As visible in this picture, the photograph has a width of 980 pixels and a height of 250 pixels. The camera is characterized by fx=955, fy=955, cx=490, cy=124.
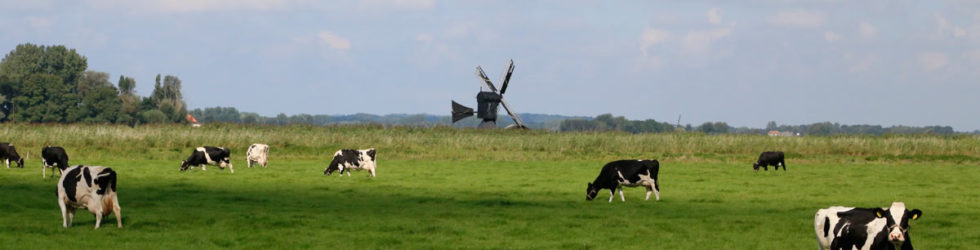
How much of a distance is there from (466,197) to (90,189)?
12409mm

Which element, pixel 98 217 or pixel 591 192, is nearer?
pixel 98 217

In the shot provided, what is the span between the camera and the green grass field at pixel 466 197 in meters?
18.2

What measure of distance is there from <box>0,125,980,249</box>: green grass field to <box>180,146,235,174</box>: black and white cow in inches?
20.0

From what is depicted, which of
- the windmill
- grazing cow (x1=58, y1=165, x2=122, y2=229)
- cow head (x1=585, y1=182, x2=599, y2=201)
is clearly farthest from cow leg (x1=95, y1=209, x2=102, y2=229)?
the windmill

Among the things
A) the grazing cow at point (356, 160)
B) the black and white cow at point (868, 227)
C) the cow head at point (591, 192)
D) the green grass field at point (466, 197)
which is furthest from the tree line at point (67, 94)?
the black and white cow at point (868, 227)

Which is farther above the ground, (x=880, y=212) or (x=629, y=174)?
(x=880, y=212)

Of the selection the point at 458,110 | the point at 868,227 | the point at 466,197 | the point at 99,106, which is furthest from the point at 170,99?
the point at 868,227

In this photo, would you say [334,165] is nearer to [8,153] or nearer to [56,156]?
[56,156]

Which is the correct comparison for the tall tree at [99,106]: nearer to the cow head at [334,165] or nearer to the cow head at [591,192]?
the cow head at [334,165]

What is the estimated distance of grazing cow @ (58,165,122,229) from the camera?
698 inches

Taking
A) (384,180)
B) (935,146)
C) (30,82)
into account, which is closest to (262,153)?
(384,180)

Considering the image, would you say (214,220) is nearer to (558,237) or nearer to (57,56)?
(558,237)

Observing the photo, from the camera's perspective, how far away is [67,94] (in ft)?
423

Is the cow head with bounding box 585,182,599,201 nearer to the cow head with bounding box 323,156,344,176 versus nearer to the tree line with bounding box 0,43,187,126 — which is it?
the cow head with bounding box 323,156,344,176
